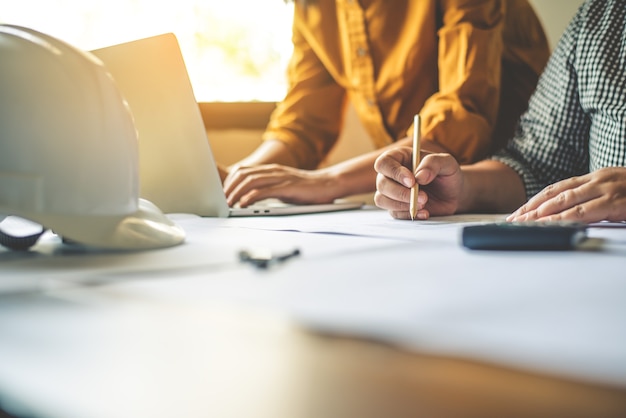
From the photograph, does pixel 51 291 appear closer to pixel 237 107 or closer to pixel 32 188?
pixel 32 188

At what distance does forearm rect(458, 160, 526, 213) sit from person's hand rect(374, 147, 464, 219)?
55 millimetres

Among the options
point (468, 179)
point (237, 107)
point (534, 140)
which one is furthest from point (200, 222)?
point (237, 107)

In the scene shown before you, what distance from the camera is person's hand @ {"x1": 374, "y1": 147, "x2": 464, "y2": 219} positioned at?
0.79 m

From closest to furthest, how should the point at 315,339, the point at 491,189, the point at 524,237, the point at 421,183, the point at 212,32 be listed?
the point at 315,339 < the point at 524,237 < the point at 421,183 < the point at 491,189 < the point at 212,32

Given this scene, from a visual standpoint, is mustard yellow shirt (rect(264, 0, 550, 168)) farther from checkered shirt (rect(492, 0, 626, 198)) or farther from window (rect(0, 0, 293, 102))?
window (rect(0, 0, 293, 102))

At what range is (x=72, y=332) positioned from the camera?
279 mm

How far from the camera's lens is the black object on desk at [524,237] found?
0.45 metres

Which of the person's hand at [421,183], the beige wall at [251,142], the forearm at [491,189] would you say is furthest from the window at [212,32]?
the person's hand at [421,183]

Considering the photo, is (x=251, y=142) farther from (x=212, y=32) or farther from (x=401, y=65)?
(x=401, y=65)

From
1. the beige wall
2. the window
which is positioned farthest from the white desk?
the window

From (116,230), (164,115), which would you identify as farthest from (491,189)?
(116,230)

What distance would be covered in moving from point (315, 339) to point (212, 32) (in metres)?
2.07

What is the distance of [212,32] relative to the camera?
217 centimetres

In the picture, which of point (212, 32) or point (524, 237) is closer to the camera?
point (524, 237)
